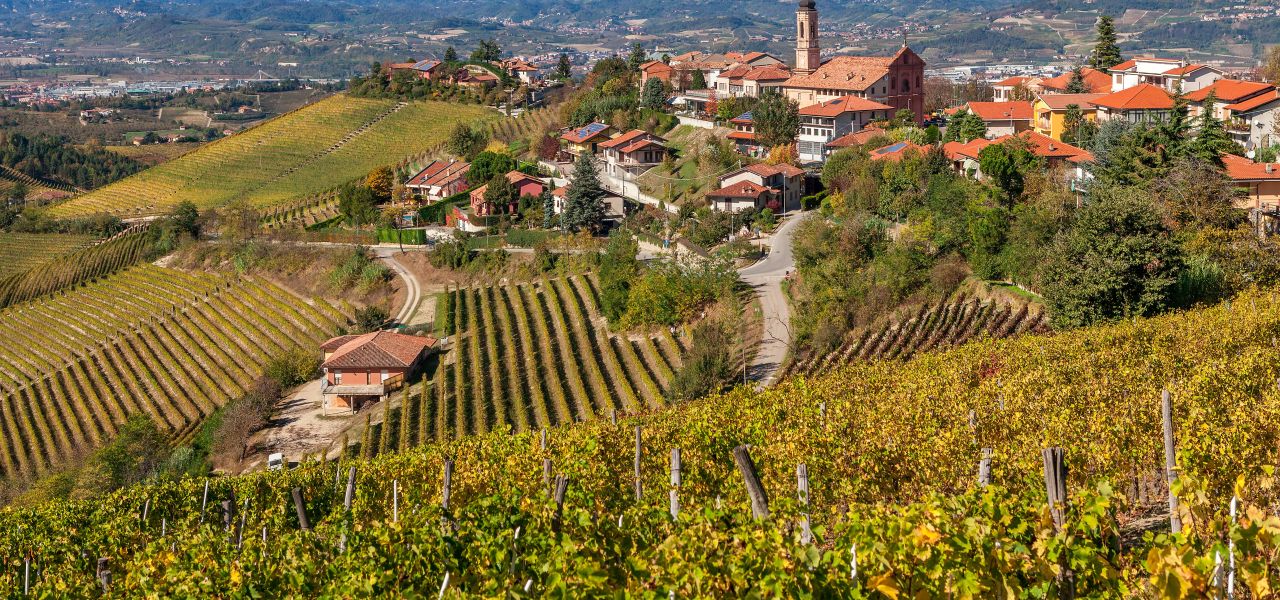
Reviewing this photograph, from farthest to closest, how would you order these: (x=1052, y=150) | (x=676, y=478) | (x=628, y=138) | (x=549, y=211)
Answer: (x=628, y=138) < (x=549, y=211) < (x=1052, y=150) < (x=676, y=478)

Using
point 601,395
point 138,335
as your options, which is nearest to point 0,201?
point 138,335

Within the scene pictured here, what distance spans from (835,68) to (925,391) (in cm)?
4400

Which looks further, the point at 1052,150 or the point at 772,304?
the point at 1052,150

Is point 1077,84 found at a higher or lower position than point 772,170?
higher

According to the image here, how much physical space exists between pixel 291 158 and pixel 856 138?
42.3 m

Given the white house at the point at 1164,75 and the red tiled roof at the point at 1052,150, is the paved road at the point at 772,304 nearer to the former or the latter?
the red tiled roof at the point at 1052,150

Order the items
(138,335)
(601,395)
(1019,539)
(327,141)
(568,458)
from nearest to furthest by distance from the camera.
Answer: (1019,539) → (568,458) → (601,395) → (138,335) → (327,141)

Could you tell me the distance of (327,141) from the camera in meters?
76.5

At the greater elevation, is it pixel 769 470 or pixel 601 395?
pixel 769 470

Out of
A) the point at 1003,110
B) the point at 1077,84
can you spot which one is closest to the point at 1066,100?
the point at 1003,110

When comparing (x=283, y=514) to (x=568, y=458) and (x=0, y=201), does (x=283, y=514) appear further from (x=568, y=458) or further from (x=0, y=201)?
(x=0, y=201)

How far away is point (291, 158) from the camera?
74312 millimetres

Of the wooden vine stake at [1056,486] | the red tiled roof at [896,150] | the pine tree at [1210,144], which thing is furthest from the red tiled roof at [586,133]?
the wooden vine stake at [1056,486]

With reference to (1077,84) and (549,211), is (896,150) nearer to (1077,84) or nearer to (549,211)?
(549,211)
